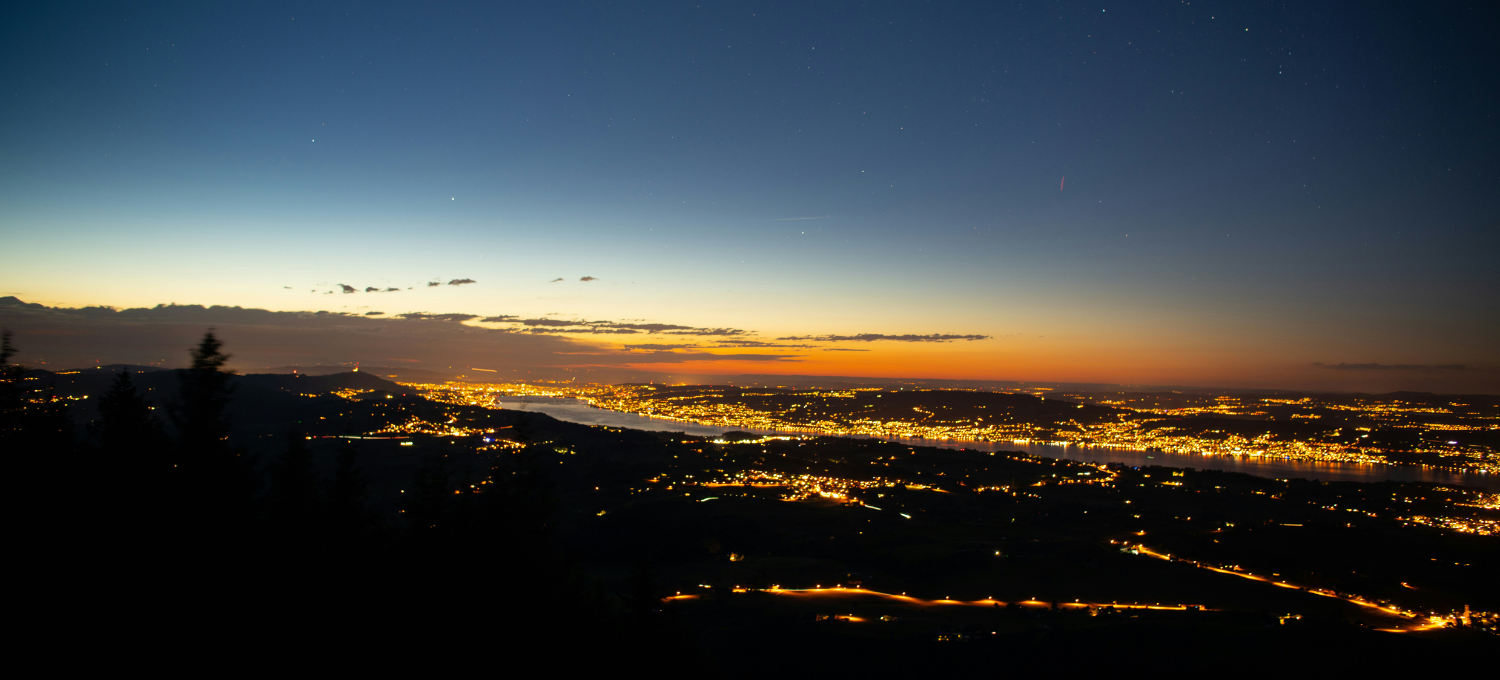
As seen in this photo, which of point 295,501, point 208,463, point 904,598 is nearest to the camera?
point 208,463

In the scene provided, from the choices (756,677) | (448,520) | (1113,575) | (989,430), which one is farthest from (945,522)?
(989,430)

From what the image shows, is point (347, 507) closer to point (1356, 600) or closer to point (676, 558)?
point (676, 558)

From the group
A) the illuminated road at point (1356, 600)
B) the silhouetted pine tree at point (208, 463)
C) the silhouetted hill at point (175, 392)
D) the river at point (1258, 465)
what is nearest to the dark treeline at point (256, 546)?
the silhouetted pine tree at point (208, 463)

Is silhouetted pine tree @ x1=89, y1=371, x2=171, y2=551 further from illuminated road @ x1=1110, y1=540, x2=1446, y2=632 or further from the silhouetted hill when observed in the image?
the silhouetted hill

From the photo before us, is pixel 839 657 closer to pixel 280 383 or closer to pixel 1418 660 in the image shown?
pixel 1418 660

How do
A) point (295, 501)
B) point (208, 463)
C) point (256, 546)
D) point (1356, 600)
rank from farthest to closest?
point (1356, 600) < point (295, 501) < point (208, 463) < point (256, 546)

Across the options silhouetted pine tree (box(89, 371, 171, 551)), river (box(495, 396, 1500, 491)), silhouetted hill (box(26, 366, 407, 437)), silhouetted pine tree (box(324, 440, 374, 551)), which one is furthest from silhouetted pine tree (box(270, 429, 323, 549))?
river (box(495, 396, 1500, 491))

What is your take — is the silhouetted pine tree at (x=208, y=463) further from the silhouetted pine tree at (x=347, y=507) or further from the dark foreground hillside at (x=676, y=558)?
the silhouetted pine tree at (x=347, y=507)

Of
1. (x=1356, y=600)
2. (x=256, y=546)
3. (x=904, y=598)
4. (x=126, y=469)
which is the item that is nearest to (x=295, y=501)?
(x=126, y=469)
